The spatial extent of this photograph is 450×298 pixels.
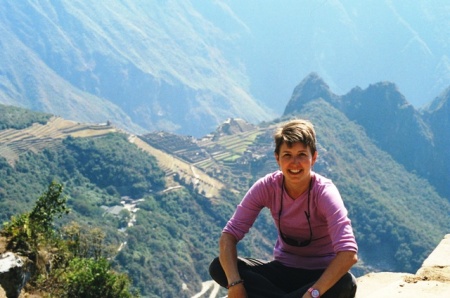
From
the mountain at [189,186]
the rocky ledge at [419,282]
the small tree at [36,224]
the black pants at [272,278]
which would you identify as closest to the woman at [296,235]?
the black pants at [272,278]

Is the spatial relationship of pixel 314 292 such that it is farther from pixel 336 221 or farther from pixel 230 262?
pixel 230 262

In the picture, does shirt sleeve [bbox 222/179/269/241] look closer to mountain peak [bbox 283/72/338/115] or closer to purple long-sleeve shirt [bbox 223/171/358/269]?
purple long-sleeve shirt [bbox 223/171/358/269]

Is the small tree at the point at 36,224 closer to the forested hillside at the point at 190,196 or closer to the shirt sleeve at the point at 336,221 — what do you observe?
the shirt sleeve at the point at 336,221

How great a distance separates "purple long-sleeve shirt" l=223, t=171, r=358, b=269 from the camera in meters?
3.81

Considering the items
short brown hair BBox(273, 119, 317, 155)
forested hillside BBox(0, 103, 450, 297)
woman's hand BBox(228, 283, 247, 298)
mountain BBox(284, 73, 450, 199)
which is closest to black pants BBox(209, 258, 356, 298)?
woman's hand BBox(228, 283, 247, 298)

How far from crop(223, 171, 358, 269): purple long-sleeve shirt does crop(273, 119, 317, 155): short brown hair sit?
27 centimetres

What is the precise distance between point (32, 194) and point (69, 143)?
544 inches

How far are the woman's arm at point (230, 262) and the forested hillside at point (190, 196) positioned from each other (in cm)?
3898

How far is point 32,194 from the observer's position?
54938 mm

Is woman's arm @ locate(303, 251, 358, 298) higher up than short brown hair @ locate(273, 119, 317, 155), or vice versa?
short brown hair @ locate(273, 119, 317, 155)

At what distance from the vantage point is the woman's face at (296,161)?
3918 mm

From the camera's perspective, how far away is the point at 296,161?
392 centimetres

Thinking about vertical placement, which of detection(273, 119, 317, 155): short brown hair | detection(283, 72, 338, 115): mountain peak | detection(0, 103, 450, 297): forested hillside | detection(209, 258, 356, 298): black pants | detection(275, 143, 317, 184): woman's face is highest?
detection(283, 72, 338, 115): mountain peak

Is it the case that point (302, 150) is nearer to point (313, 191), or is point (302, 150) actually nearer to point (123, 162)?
point (313, 191)
